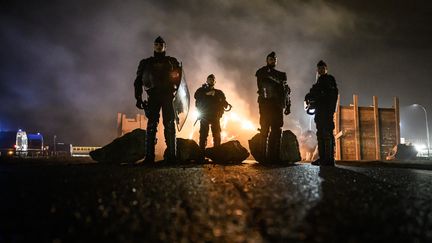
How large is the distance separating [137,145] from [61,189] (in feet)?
13.5

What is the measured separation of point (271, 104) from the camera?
16.6 ft

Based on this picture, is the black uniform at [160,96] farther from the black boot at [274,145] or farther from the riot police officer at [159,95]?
the black boot at [274,145]

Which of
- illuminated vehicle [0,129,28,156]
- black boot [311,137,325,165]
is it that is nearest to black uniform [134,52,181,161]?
black boot [311,137,325,165]

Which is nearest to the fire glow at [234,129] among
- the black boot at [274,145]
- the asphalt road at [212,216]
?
the black boot at [274,145]

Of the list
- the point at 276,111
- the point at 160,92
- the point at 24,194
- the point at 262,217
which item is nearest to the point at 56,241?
the point at 262,217

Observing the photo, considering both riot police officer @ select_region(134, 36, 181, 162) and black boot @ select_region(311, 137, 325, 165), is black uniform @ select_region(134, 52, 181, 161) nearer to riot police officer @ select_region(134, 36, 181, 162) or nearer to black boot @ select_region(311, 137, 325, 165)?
riot police officer @ select_region(134, 36, 181, 162)

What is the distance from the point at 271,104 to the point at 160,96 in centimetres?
187

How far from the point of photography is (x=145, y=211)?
1013 mm

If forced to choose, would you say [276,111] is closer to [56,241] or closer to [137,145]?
[137,145]

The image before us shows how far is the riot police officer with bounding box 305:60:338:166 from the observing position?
4.96 metres

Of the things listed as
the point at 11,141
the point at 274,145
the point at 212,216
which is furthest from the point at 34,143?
the point at 212,216

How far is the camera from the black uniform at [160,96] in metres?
4.41

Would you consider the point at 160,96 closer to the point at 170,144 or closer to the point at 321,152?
the point at 170,144

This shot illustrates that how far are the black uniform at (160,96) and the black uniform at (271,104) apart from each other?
58.7 inches
